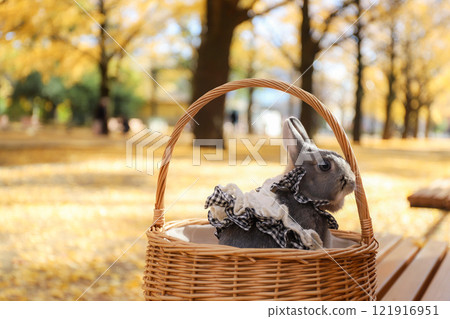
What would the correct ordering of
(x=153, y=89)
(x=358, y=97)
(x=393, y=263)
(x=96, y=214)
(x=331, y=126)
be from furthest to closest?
1. (x=153, y=89)
2. (x=358, y=97)
3. (x=96, y=214)
4. (x=393, y=263)
5. (x=331, y=126)

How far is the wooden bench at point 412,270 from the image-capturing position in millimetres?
1804

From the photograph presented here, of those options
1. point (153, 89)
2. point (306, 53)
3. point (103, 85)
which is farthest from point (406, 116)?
point (103, 85)

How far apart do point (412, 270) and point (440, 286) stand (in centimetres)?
21

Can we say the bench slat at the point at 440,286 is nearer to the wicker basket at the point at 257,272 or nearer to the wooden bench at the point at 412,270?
the wooden bench at the point at 412,270

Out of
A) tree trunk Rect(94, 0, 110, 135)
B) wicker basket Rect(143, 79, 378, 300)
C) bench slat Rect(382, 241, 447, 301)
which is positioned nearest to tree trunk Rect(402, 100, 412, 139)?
tree trunk Rect(94, 0, 110, 135)

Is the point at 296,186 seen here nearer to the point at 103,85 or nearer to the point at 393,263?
the point at 393,263

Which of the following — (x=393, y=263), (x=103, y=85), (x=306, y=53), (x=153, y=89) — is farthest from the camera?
(x=153, y=89)

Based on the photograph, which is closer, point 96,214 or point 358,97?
point 96,214

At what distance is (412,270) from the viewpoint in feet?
6.83

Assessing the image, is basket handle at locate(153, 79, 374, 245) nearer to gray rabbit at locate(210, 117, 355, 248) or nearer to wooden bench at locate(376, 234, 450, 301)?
gray rabbit at locate(210, 117, 355, 248)

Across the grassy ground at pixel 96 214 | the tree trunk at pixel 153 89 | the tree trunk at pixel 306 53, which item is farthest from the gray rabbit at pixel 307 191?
A: the tree trunk at pixel 153 89

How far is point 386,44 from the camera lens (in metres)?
23.3

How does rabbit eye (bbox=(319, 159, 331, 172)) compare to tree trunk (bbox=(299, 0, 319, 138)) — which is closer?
rabbit eye (bbox=(319, 159, 331, 172))

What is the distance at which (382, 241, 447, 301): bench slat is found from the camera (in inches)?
70.2
